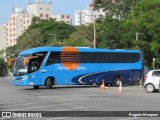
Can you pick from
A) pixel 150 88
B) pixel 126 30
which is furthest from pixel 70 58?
pixel 126 30

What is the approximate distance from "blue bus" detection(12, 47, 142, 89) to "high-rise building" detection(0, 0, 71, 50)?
12436 cm

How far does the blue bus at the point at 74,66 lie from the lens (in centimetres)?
3425

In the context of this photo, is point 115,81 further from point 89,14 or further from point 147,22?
point 89,14

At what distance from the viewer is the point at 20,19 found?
16475 centimetres

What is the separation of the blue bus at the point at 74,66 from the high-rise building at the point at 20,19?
124 metres

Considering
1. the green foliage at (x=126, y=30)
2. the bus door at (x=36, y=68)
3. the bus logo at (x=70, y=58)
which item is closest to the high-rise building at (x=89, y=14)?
the green foliage at (x=126, y=30)

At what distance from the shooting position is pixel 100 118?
43.0 feet

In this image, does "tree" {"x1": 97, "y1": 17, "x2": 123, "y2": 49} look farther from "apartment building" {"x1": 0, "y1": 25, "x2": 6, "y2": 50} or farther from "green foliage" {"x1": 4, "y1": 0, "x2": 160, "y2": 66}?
"apartment building" {"x1": 0, "y1": 25, "x2": 6, "y2": 50}

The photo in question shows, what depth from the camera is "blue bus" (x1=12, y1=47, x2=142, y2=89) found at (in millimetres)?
34250

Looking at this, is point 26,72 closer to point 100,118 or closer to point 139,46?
point 139,46

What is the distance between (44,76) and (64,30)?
6644 cm

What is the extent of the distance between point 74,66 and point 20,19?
13107cm

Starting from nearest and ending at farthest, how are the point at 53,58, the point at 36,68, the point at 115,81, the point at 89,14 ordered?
the point at 36,68
the point at 53,58
the point at 115,81
the point at 89,14

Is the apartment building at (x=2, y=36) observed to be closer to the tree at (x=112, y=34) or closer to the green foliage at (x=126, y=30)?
the green foliage at (x=126, y=30)
